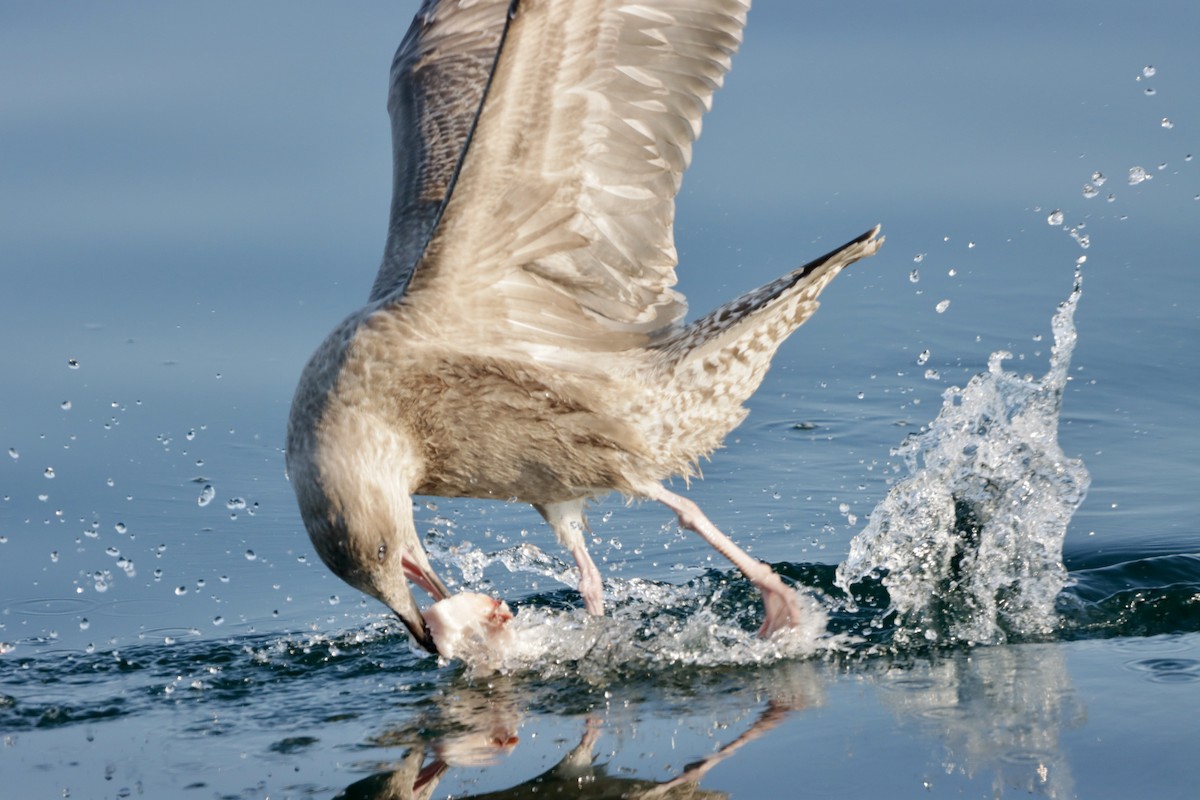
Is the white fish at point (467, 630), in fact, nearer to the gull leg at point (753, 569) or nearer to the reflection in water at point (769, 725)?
the reflection in water at point (769, 725)

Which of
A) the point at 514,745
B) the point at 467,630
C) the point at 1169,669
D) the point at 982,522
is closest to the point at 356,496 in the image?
the point at 467,630

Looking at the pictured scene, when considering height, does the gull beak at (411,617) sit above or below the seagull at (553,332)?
below

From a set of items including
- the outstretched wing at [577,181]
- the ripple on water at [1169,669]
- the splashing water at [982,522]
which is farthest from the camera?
the splashing water at [982,522]

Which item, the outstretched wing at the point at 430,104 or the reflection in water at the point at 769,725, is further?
the outstretched wing at the point at 430,104

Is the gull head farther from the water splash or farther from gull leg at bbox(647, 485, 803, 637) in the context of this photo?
gull leg at bbox(647, 485, 803, 637)

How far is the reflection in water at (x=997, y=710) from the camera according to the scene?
4.25m

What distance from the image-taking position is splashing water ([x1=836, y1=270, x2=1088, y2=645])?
18.2 ft

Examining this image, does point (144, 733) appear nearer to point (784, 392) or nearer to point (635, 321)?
point (635, 321)

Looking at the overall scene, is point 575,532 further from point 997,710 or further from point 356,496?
point 997,710

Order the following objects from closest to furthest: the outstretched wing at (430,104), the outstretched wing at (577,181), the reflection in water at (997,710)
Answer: the reflection in water at (997,710)
the outstretched wing at (577,181)
the outstretched wing at (430,104)

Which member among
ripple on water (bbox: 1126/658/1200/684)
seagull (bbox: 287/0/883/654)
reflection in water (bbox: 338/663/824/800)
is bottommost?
reflection in water (bbox: 338/663/824/800)

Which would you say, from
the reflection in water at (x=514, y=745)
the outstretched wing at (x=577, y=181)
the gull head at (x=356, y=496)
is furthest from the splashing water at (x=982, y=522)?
the gull head at (x=356, y=496)

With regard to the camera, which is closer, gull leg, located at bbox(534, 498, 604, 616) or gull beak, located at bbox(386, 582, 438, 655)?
gull beak, located at bbox(386, 582, 438, 655)

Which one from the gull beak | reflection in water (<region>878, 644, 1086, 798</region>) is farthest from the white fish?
reflection in water (<region>878, 644, 1086, 798</region>)
